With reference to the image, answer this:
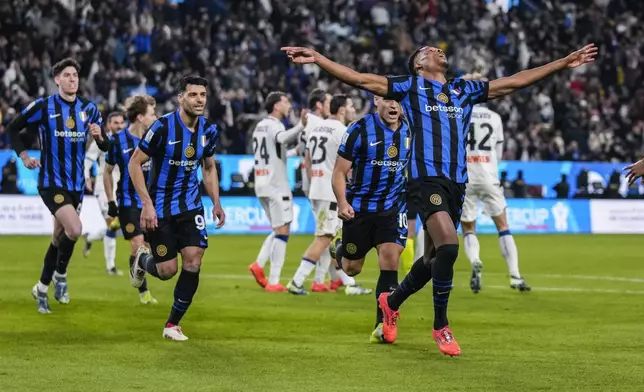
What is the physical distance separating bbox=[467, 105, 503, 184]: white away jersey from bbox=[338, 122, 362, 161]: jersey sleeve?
458 centimetres

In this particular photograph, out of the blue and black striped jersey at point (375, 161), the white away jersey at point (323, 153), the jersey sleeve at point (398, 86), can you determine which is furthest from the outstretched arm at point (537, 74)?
the white away jersey at point (323, 153)

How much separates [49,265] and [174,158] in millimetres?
2934

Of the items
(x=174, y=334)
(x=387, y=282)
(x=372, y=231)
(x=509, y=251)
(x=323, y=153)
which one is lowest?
(x=174, y=334)

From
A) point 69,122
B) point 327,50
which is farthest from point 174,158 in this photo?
point 327,50

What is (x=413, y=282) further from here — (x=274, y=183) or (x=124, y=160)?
(x=274, y=183)

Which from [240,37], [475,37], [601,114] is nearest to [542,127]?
[601,114]

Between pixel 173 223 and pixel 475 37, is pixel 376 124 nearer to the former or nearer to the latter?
pixel 173 223

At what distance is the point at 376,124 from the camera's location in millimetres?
11000

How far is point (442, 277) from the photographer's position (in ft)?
30.1

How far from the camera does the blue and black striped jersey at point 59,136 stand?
41.0 feet

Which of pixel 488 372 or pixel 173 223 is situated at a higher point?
pixel 173 223

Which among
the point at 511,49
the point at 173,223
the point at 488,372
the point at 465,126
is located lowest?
the point at 488,372

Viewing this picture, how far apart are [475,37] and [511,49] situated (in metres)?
1.21

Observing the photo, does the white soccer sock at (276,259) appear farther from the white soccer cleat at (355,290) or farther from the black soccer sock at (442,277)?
the black soccer sock at (442,277)
